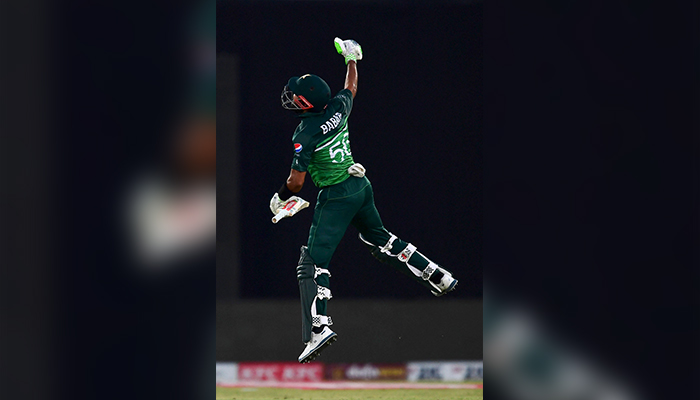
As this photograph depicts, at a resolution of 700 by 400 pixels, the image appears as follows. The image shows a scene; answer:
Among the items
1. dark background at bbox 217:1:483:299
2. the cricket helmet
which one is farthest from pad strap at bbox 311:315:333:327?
dark background at bbox 217:1:483:299

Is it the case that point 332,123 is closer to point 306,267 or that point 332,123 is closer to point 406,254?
point 306,267

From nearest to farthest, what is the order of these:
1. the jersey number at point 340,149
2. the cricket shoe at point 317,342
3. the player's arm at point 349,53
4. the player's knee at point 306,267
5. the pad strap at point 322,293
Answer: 1. the cricket shoe at point 317,342
2. the pad strap at point 322,293
3. the player's knee at point 306,267
4. the jersey number at point 340,149
5. the player's arm at point 349,53

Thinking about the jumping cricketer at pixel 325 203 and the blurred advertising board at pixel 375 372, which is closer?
the jumping cricketer at pixel 325 203

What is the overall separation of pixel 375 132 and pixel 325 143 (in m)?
2.59

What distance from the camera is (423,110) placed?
380 inches

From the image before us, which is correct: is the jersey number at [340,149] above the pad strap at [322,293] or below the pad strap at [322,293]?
above

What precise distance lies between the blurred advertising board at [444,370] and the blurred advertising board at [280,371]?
1.20 m

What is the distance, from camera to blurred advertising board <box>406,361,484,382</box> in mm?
9703

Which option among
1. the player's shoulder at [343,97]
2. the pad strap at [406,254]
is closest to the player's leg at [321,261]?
the pad strap at [406,254]

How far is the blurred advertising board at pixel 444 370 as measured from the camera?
31.8ft

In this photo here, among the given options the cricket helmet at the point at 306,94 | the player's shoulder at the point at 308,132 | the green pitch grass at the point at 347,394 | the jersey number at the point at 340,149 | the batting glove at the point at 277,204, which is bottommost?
the green pitch grass at the point at 347,394

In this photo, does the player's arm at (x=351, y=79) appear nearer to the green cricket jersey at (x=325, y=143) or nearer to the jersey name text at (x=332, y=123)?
the green cricket jersey at (x=325, y=143)

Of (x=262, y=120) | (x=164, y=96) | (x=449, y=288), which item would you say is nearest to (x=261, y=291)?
(x=262, y=120)

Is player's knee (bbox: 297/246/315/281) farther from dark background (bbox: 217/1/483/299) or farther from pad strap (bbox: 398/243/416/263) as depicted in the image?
dark background (bbox: 217/1/483/299)
